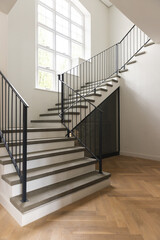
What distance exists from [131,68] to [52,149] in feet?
11.8

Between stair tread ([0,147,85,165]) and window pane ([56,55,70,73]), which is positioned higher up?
window pane ([56,55,70,73])

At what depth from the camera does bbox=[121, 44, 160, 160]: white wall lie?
15.0 feet

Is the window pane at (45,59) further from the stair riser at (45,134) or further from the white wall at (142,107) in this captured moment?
the stair riser at (45,134)

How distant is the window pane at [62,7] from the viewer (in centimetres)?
563

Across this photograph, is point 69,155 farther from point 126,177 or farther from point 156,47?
point 156,47

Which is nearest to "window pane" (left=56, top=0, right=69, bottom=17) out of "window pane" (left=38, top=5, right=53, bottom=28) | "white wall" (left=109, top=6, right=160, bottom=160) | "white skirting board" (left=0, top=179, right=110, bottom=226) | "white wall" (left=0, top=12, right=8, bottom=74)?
"window pane" (left=38, top=5, right=53, bottom=28)

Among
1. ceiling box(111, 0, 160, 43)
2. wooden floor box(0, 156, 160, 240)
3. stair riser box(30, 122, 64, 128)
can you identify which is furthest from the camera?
stair riser box(30, 122, 64, 128)

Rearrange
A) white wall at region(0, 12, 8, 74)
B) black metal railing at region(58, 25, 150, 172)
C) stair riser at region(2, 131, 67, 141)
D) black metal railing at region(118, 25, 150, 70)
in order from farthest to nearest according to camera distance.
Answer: black metal railing at region(118, 25, 150, 70)
black metal railing at region(58, 25, 150, 172)
stair riser at region(2, 131, 67, 141)
white wall at region(0, 12, 8, 74)

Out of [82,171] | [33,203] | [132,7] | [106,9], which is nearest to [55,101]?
[82,171]

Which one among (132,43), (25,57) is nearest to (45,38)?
(25,57)

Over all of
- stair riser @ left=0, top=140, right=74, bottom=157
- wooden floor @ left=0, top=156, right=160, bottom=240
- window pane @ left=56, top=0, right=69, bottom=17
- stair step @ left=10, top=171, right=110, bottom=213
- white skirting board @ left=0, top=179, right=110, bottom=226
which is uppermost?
window pane @ left=56, top=0, right=69, bottom=17

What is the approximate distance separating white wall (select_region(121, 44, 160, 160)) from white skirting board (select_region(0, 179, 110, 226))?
275 cm

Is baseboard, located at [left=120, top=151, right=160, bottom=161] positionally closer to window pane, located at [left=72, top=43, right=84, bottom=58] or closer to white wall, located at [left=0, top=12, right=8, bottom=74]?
window pane, located at [left=72, top=43, right=84, bottom=58]

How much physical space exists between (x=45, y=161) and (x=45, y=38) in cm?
400
